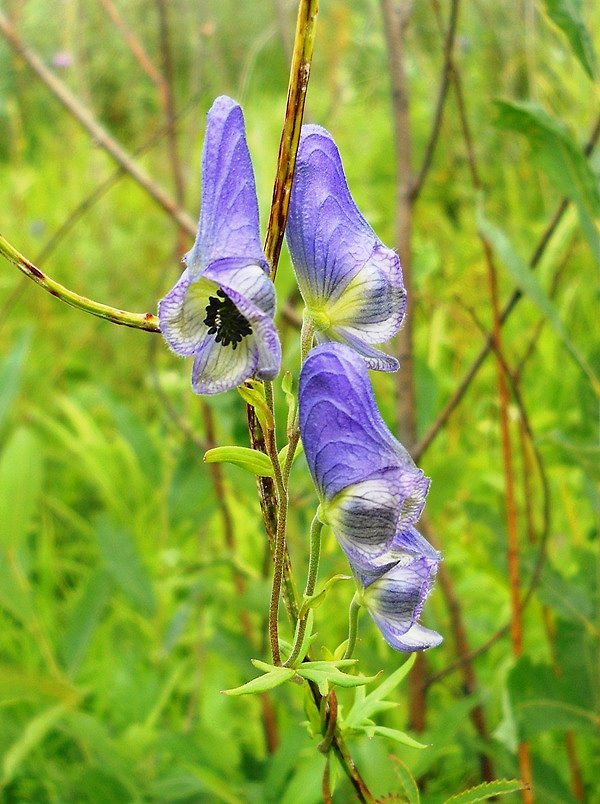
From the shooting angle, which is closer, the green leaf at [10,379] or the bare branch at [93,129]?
the bare branch at [93,129]

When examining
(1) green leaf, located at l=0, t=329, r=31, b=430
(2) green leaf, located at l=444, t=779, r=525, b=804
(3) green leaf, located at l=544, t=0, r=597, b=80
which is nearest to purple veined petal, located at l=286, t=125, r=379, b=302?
(2) green leaf, located at l=444, t=779, r=525, b=804

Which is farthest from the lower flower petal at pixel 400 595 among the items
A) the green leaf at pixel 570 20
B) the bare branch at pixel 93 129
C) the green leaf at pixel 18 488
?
the green leaf at pixel 18 488

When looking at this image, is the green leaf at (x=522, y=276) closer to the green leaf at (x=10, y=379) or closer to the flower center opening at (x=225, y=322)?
the flower center opening at (x=225, y=322)

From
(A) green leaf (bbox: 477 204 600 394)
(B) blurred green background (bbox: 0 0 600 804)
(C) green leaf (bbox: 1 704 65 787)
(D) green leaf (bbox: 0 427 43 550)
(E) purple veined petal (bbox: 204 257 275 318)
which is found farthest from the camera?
(D) green leaf (bbox: 0 427 43 550)

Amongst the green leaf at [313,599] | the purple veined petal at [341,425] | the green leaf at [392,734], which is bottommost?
the green leaf at [392,734]

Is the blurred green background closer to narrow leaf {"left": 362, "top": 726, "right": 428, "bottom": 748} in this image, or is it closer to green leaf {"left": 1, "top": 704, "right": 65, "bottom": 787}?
green leaf {"left": 1, "top": 704, "right": 65, "bottom": 787}

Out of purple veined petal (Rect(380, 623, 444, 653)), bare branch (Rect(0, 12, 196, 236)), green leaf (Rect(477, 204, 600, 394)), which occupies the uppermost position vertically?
bare branch (Rect(0, 12, 196, 236))

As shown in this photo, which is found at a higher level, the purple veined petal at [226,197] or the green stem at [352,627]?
the purple veined petal at [226,197]
